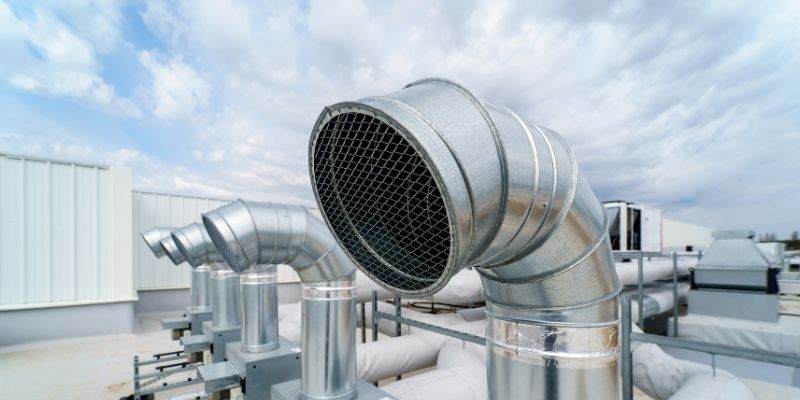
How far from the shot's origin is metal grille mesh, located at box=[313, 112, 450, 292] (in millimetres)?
734

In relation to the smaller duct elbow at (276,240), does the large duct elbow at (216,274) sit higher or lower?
lower

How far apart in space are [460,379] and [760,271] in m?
3.12

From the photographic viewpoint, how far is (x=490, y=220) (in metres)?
0.74

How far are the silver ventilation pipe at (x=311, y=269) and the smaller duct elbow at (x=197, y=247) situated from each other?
1.73 metres

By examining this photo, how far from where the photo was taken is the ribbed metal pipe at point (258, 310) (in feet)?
8.77

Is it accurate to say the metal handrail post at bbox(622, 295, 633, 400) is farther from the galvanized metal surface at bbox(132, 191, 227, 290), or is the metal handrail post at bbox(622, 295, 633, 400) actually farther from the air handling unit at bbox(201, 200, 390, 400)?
the galvanized metal surface at bbox(132, 191, 227, 290)

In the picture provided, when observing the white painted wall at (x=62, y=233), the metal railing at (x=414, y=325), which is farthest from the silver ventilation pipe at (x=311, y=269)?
the white painted wall at (x=62, y=233)

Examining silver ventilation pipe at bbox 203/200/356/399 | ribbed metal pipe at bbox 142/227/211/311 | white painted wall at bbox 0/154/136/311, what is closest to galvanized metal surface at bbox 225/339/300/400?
silver ventilation pipe at bbox 203/200/356/399

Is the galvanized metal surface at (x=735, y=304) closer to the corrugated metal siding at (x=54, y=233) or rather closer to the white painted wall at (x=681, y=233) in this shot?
the corrugated metal siding at (x=54, y=233)

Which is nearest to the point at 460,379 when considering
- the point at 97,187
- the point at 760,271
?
the point at 760,271

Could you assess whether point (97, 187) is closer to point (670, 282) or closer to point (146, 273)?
point (146, 273)

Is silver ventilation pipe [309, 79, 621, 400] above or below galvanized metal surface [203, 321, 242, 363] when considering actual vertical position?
above

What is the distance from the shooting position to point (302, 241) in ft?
6.68

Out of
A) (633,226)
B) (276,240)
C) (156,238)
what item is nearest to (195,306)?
(156,238)
